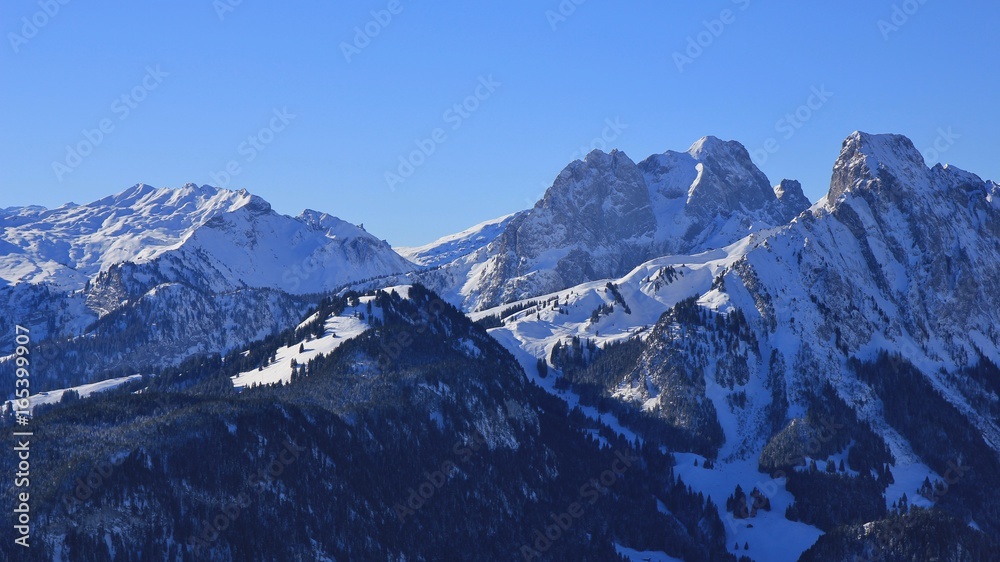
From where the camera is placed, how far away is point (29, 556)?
184m

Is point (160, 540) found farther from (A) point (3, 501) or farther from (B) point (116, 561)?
(A) point (3, 501)

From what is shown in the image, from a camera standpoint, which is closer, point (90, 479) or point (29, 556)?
point (29, 556)

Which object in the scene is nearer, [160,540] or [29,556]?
[29,556]

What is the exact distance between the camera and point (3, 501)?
190 meters

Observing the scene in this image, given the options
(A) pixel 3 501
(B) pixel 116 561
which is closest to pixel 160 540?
(B) pixel 116 561

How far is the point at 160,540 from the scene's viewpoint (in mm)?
198125

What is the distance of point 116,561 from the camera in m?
191

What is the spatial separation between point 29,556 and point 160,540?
1953cm

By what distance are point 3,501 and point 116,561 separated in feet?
55.1

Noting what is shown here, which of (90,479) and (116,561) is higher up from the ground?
Result: (90,479)

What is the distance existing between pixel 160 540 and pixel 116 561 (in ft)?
28.3

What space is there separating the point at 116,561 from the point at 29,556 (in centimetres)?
1165

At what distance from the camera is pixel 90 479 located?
198375 millimetres

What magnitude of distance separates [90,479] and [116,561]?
13.7m
